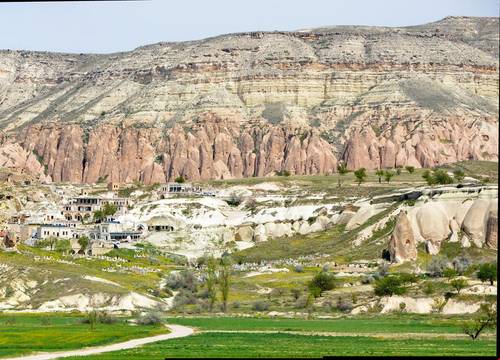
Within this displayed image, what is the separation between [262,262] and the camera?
136 metres

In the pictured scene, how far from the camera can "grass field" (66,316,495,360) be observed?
52.8m

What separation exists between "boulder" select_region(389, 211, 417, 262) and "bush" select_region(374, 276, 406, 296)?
25.3 metres

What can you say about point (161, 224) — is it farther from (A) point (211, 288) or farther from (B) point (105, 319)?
(B) point (105, 319)

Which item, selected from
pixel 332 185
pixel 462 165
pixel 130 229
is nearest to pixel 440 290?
pixel 130 229

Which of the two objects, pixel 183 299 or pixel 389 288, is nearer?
pixel 389 288

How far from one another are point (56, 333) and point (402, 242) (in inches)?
2340

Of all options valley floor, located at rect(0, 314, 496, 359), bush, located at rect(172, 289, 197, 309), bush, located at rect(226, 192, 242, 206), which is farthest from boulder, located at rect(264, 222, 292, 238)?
valley floor, located at rect(0, 314, 496, 359)

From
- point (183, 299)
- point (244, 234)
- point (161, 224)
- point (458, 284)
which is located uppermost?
point (458, 284)

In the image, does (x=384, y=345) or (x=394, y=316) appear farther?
(x=394, y=316)

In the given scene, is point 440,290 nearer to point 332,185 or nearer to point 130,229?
point 130,229

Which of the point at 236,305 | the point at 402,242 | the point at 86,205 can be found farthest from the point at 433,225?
the point at 86,205

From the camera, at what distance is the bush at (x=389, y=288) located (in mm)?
93875

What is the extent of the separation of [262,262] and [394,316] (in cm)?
4931

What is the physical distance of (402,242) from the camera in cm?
12250
